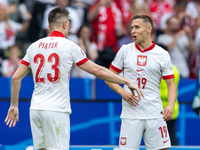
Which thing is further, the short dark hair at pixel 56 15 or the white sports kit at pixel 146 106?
the white sports kit at pixel 146 106

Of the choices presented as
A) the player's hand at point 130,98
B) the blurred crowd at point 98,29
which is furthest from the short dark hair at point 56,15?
the blurred crowd at point 98,29

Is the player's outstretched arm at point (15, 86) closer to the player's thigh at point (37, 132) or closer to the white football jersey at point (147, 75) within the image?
the player's thigh at point (37, 132)

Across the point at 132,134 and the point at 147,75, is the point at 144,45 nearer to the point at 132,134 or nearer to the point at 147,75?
the point at 147,75

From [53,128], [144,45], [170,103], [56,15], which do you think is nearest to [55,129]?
[53,128]

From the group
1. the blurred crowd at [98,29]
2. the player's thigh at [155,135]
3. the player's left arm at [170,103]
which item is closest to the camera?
the player's left arm at [170,103]

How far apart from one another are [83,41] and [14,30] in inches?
77.3

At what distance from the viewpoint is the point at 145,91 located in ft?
15.5

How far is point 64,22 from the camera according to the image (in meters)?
4.44

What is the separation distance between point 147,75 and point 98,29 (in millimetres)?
4859

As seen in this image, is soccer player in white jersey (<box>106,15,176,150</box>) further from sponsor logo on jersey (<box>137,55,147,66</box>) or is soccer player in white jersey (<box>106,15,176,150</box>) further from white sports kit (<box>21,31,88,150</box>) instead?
white sports kit (<box>21,31,88,150</box>)

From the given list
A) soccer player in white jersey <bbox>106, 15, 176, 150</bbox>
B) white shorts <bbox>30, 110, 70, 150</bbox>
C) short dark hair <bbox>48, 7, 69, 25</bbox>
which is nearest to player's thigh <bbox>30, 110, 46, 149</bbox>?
white shorts <bbox>30, 110, 70, 150</bbox>

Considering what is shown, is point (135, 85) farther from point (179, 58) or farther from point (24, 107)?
point (179, 58)

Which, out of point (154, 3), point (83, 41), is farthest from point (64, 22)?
point (154, 3)

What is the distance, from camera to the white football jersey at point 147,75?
4.69 meters
